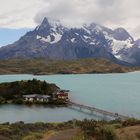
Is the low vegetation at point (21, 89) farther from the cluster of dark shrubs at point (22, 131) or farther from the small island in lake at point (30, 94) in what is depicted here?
the cluster of dark shrubs at point (22, 131)

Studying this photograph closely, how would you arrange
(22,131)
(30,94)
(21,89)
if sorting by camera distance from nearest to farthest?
(22,131)
(30,94)
(21,89)

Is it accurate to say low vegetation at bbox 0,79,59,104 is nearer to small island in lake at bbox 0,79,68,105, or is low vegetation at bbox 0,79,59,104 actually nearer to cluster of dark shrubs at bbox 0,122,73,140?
small island in lake at bbox 0,79,68,105

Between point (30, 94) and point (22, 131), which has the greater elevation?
point (30, 94)

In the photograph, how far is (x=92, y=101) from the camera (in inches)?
5576

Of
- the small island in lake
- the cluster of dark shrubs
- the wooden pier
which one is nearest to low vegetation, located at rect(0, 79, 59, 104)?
the small island in lake

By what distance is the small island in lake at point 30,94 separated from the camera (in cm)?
13625

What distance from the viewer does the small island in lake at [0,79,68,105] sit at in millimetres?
136250

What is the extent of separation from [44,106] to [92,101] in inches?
825

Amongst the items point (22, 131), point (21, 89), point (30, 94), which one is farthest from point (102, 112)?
point (22, 131)

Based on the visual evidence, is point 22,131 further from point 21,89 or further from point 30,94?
point 21,89

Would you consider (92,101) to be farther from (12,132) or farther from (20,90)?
(12,132)

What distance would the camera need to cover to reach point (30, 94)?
483 feet

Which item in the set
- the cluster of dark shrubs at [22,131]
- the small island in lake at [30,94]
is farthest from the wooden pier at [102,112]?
the cluster of dark shrubs at [22,131]

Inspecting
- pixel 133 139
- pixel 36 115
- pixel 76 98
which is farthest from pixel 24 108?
pixel 133 139
